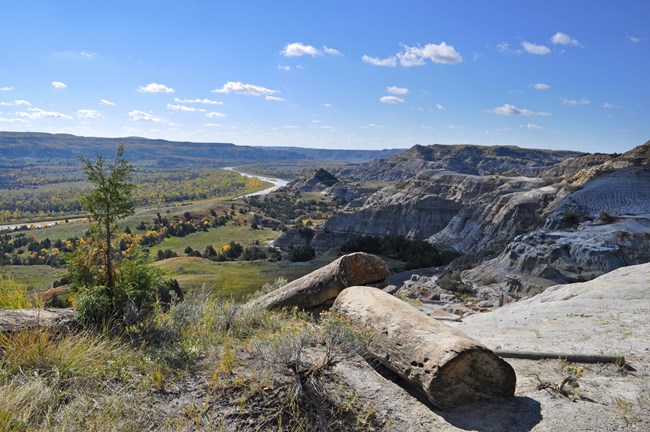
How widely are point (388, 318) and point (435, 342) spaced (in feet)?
3.32

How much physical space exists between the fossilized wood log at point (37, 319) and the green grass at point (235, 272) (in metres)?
27.8

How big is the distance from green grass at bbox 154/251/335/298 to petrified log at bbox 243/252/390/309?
24671 millimetres

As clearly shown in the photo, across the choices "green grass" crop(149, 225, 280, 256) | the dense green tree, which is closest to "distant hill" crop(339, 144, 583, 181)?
"green grass" crop(149, 225, 280, 256)

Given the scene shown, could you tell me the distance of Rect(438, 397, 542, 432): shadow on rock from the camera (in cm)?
477

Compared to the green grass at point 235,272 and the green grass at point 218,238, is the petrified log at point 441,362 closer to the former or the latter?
the green grass at point 235,272

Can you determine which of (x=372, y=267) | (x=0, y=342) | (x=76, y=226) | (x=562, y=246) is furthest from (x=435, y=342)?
(x=76, y=226)

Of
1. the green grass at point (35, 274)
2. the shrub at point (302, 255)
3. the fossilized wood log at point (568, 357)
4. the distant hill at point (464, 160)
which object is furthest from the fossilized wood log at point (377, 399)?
the distant hill at point (464, 160)

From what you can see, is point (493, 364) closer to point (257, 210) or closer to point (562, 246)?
point (562, 246)

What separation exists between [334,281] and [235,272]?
35176mm

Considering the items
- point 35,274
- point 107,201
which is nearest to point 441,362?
point 107,201

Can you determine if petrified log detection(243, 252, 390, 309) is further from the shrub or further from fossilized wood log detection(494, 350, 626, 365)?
the shrub

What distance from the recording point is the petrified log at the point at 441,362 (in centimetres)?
513

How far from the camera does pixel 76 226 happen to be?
285ft

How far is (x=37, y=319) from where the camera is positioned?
5.70 metres
